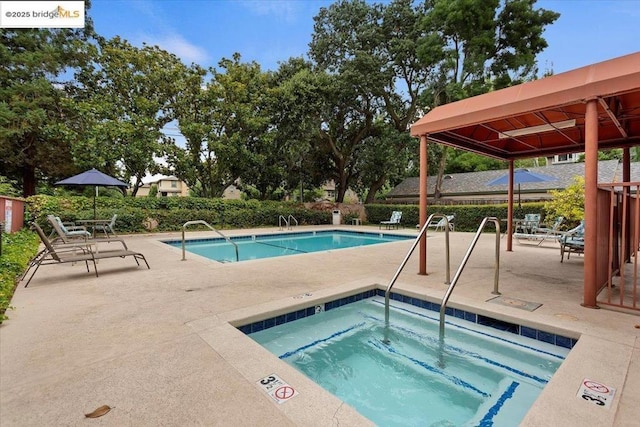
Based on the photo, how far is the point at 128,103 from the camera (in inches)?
639

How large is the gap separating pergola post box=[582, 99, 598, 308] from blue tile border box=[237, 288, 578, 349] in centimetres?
108

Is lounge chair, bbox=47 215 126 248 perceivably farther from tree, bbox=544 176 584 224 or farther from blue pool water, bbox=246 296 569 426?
A: tree, bbox=544 176 584 224

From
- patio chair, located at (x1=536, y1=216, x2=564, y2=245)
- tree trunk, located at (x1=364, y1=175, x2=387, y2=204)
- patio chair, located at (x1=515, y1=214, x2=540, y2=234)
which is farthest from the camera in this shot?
tree trunk, located at (x1=364, y1=175, x2=387, y2=204)

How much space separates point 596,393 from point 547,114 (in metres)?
4.67

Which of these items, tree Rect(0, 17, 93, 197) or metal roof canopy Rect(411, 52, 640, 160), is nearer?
metal roof canopy Rect(411, 52, 640, 160)

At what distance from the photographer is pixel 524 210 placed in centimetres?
1404

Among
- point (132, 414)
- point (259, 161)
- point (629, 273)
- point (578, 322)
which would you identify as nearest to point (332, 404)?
point (132, 414)

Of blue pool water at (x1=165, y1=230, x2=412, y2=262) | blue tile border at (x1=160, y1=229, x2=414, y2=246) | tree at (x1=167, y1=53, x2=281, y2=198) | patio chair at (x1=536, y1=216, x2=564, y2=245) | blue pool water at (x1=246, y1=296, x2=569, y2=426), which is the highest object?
tree at (x1=167, y1=53, x2=281, y2=198)

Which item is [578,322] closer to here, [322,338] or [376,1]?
[322,338]

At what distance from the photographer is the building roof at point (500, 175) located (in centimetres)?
1830

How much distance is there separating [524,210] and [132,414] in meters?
16.1

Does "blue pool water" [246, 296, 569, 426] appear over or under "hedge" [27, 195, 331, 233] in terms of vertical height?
under

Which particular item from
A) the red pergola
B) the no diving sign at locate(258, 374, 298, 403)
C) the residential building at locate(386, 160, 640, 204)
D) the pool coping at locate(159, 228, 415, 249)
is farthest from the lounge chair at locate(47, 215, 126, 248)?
the residential building at locate(386, 160, 640, 204)

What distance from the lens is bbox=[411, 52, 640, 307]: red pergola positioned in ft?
11.9
